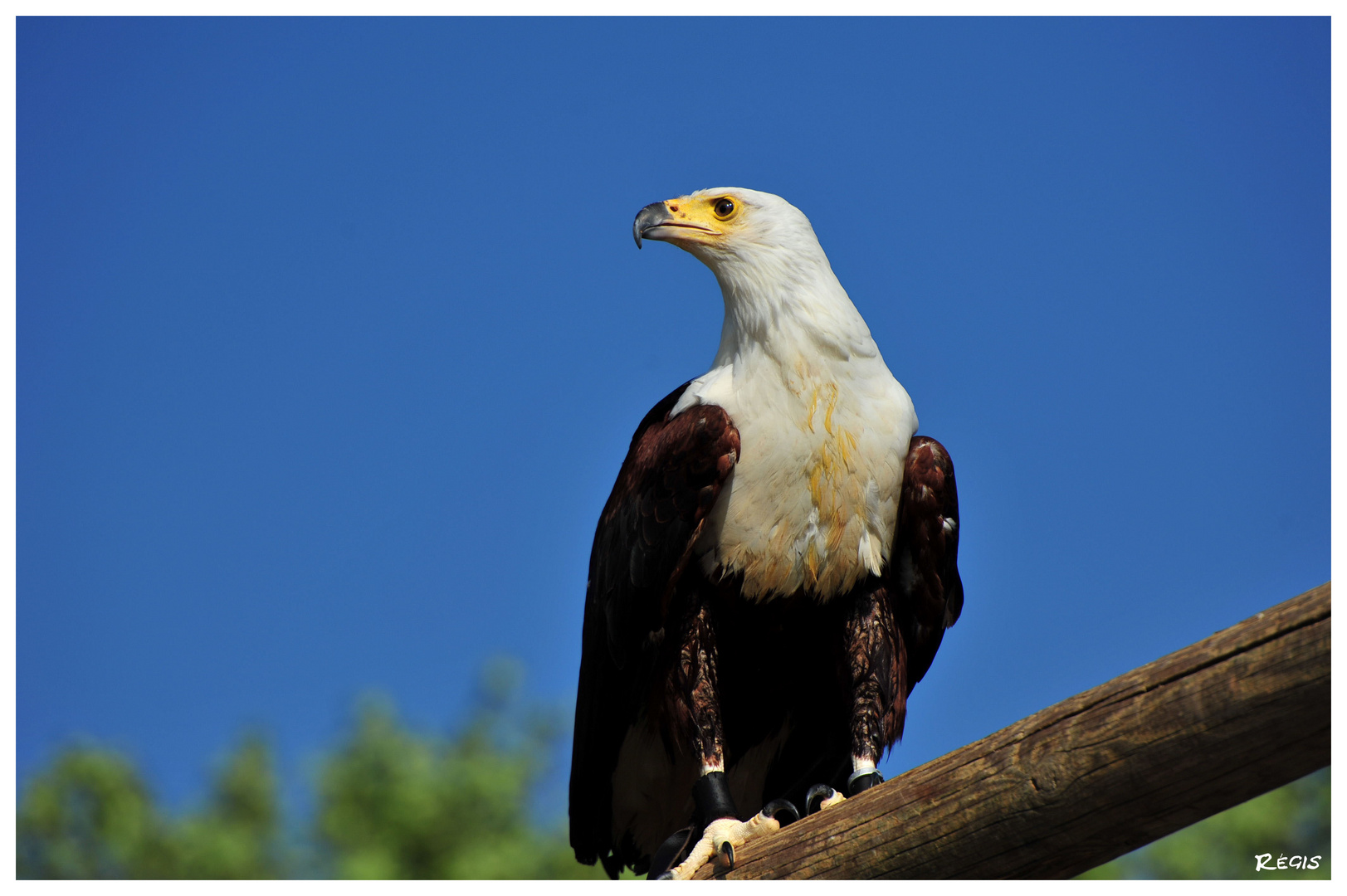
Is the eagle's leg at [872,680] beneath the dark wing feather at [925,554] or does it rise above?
beneath

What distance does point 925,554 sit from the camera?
4758mm

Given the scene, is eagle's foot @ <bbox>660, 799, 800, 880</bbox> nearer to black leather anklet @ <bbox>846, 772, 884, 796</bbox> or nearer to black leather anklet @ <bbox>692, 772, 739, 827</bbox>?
black leather anklet @ <bbox>692, 772, 739, 827</bbox>

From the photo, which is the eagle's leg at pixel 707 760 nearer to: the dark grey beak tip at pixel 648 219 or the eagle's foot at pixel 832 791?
the eagle's foot at pixel 832 791

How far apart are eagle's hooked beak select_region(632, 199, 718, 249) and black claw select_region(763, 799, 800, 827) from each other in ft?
7.57

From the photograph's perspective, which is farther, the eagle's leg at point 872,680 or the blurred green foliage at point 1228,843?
the blurred green foliage at point 1228,843

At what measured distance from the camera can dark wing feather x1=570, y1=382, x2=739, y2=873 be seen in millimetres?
4551

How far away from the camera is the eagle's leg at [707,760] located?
4.10 meters

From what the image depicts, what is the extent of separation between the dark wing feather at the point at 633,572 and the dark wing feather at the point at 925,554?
0.73m

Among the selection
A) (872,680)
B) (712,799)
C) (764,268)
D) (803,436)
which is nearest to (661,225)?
(764,268)

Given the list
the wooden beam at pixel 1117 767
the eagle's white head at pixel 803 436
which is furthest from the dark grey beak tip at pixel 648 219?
the wooden beam at pixel 1117 767

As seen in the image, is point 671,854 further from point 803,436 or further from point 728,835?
point 803,436

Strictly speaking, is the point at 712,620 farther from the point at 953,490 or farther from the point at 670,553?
the point at 953,490

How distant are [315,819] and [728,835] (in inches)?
768

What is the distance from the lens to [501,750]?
77.3 ft
